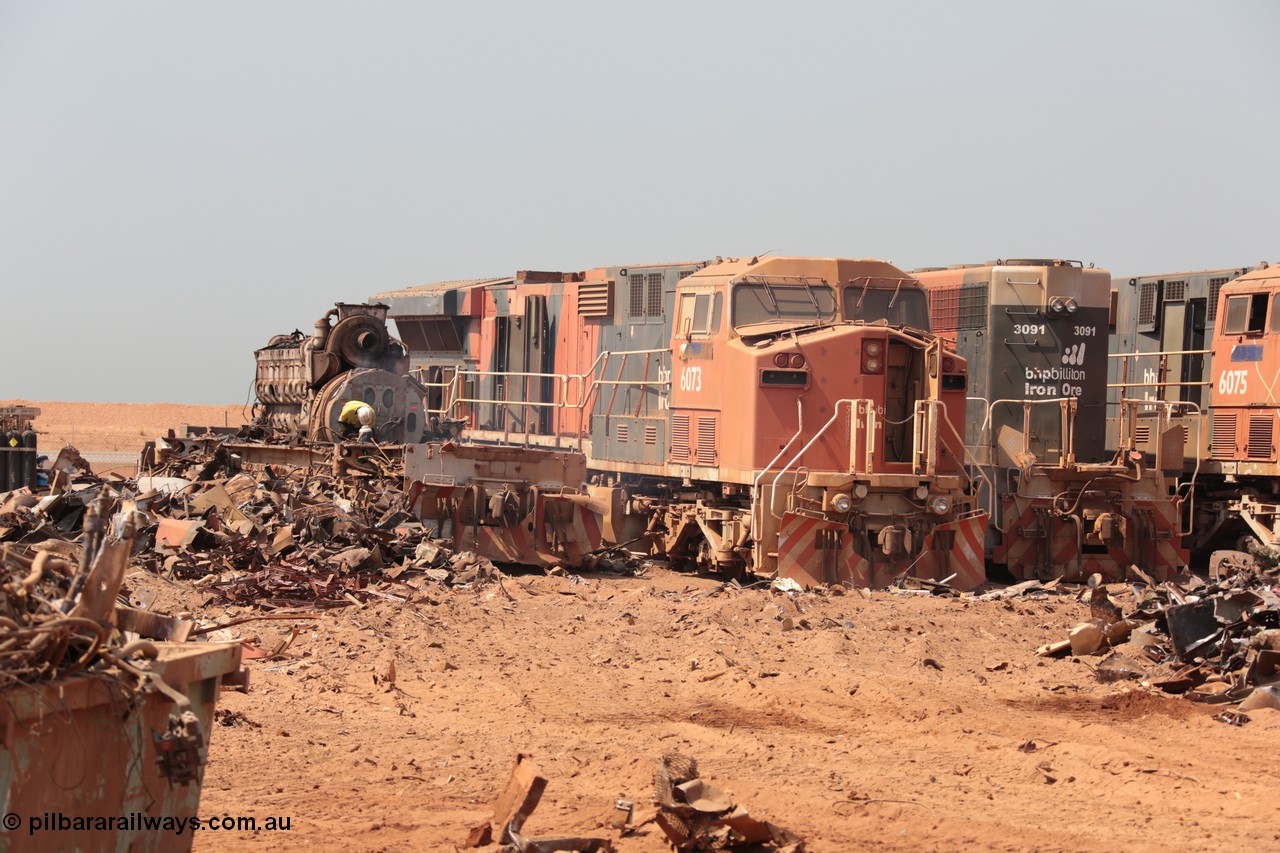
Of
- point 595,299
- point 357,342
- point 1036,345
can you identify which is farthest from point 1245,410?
point 357,342

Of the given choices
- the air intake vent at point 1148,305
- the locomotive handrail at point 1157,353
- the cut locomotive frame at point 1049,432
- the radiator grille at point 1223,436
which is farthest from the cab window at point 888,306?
the air intake vent at point 1148,305

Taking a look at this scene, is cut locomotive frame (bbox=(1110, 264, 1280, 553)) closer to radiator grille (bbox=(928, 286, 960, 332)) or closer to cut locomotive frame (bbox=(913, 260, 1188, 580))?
cut locomotive frame (bbox=(913, 260, 1188, 580))

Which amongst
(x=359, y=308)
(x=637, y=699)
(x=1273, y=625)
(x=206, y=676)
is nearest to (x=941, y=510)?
(x=1273, y=625)

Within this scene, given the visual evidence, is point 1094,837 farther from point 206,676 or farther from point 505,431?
point 505,431

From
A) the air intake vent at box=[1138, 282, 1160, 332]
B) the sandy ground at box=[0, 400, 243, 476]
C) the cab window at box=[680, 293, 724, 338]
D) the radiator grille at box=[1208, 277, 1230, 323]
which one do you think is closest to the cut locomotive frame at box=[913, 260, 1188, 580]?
the radiator grille at box=[1208, 277, 1230, 323]

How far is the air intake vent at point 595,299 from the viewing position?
20031 mm

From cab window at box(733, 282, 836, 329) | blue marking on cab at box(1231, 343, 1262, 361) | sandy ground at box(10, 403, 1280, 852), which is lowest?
sandy ground at box(10, 403, 1280, 852)

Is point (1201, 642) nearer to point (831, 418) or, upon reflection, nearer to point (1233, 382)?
point (831, 418)

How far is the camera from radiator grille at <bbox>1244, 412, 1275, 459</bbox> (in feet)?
56.2

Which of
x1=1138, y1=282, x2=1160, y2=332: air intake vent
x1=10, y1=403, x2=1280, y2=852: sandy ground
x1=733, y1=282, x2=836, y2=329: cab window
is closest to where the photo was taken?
x1=10, y1=403, x2=1280, y2=852: sandy ground

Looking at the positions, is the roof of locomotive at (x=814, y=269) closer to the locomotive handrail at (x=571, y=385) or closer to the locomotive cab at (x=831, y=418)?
the locomotive cab at (x=831, y=418)

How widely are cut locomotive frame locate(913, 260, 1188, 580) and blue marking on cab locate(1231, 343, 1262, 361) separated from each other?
1.43m

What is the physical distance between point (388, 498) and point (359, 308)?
4312 mm

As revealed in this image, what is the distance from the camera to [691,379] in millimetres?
16047
